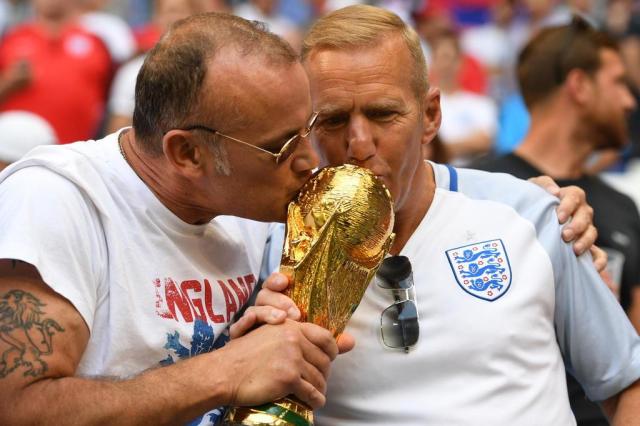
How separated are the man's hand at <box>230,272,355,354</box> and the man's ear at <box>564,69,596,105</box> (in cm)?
318

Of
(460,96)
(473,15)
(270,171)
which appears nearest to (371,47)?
(270,171)

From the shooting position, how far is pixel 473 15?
1177cm

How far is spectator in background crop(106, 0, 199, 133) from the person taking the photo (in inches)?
274

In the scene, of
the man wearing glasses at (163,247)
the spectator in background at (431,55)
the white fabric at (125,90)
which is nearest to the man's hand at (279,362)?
the man wearing glasses at (163,247)

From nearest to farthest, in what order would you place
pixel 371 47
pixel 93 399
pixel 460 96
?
pixel 93 399 < pixel 371 47 < pixel 460 96

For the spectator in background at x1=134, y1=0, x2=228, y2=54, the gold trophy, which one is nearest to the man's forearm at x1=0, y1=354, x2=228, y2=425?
the gold trophy

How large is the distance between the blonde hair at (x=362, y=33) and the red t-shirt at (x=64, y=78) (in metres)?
4.49

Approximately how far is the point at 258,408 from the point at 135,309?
0.39 metres

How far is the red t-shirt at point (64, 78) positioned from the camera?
24.0 feet

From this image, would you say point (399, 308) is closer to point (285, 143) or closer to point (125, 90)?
point (285, 143)

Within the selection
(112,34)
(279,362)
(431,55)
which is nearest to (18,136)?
(112,34)

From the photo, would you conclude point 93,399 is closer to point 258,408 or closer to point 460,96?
point 258,408

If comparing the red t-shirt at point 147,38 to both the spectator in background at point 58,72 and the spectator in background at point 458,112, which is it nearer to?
the spectator in background at point 58,72

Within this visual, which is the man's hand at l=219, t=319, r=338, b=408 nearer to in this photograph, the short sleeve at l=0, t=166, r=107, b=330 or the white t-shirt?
the white t-shirt
